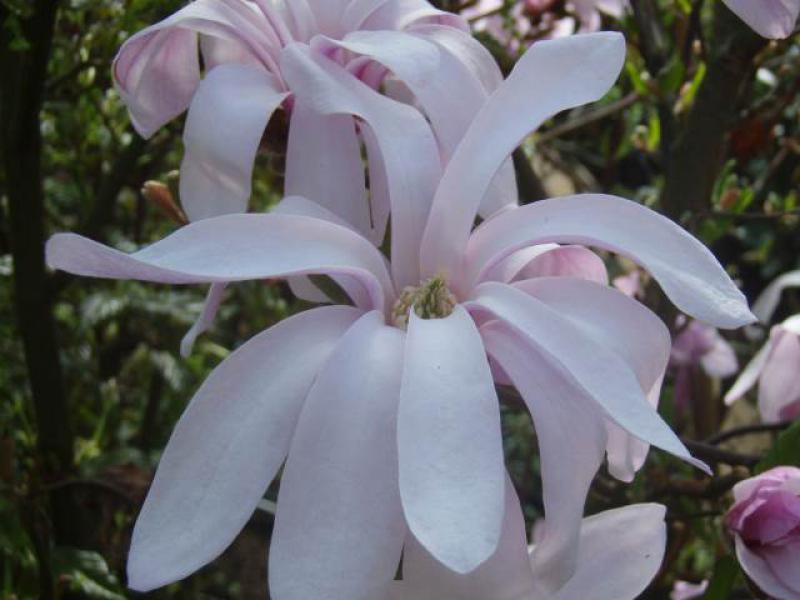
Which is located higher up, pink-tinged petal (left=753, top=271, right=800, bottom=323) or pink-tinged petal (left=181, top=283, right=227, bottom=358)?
pink-tinged petal (left=181, top=283, right=227, bottom=358)

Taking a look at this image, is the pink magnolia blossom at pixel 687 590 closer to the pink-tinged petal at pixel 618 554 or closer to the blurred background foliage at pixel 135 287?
the blurred background foliage at pixel 135 287

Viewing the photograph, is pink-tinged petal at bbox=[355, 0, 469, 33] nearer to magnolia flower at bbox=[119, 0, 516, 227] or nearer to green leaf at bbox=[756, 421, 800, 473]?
magnolia flower at bbox=[119, 0, 516, 227]

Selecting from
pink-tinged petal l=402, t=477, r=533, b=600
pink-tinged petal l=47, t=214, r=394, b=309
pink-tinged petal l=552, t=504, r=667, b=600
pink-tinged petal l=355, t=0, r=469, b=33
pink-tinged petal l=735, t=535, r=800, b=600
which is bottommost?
pink-tinged petal l=735, t=535, r=800, b=600

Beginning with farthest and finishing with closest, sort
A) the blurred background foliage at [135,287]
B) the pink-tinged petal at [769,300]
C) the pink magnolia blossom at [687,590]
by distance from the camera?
1. the pink-tinged petal at [769,300]
2. the pink magnolia blossom at [687,590]
3. the blurred background foliage at [135,287]

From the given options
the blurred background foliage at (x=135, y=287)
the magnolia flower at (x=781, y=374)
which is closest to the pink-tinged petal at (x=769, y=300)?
the blurred background foliage at (x=135, y=287)

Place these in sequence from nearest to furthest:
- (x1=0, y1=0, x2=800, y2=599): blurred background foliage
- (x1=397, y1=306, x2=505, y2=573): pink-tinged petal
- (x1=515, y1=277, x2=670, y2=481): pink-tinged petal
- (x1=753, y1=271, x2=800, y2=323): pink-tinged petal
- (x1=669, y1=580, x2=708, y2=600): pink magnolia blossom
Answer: (x1=397, y1=306, x2=505, y2=573): pink-tinged petal → (x1=515, y1=277, x2=670, y2=481): pink-tinged petal → (x1=0, y1=0, x2=800, y2=599): blurred background foliage → (x1=669, y1=580, x2=708, y2=600): pink magnolia blossom → (x1=753, y1=271, x2=800, y2=323): pink-tinged petal

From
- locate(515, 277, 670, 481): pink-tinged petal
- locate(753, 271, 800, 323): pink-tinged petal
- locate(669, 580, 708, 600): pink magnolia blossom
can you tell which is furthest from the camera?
locate(753, 271, 800, 323): pink-tinged petal

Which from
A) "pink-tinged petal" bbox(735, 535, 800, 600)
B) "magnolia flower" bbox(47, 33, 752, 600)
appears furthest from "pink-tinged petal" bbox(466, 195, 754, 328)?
"pink-tinged petal" bbox(735, 535, 800, 600)

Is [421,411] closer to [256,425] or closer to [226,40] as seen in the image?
[256,425]
